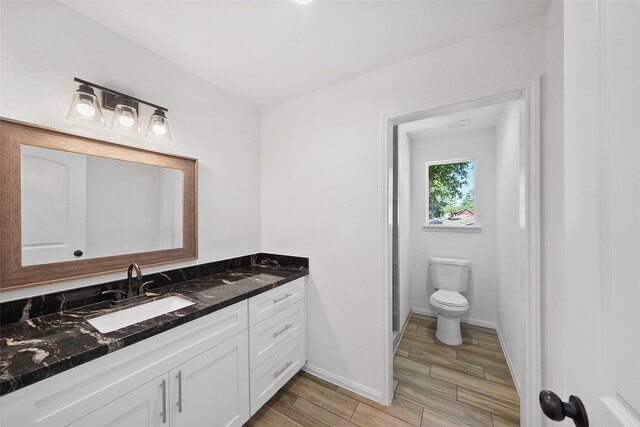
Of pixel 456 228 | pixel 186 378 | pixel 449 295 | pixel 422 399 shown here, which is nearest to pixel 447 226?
pixel 456 228

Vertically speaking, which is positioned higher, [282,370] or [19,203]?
[19,203]

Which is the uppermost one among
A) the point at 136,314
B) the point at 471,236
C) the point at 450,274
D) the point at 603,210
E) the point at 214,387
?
the point at 603,210

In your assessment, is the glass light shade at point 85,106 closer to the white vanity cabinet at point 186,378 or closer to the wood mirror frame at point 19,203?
the wood mirror frame at point 19,203

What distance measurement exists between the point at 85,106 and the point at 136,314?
1131mm

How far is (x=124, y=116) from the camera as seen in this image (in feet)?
A: 4.56

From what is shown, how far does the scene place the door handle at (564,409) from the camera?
47 cm

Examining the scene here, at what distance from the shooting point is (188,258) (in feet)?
5.80

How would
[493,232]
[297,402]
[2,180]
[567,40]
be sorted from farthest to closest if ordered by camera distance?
[493,232], [297,402], [2,180], [567,40]

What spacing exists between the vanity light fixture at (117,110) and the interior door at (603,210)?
74.7 inches

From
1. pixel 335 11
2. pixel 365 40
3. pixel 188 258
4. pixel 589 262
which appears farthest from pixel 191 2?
pixel 589 262

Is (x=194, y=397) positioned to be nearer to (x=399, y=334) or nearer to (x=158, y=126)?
(x=158, y=126)

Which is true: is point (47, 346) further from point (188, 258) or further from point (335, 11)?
point (335, 11)

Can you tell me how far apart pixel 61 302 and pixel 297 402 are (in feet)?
5.14

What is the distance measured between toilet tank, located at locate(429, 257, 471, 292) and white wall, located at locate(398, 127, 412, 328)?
331 mm
